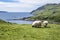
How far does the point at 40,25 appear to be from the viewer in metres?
38.7

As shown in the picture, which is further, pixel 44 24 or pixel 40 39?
pixel 44 24

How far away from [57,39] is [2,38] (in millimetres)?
7166

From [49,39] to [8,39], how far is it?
523cm

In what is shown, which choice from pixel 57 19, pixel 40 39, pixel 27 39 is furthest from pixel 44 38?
pixel 57 19

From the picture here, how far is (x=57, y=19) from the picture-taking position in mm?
198000

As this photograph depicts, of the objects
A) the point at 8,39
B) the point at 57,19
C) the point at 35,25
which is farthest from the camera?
the point at 57,19

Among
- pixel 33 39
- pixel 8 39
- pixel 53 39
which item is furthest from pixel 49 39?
pixel 8 39

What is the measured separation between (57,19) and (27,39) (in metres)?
178

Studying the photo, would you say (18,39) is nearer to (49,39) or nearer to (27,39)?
(27,39)

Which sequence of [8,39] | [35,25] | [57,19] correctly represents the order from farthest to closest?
[57,19], [35,25], [8,39]

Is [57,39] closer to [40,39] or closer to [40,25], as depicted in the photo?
[40,39]

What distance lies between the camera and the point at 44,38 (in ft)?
78.6

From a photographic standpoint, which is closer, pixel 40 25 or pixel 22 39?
pixel 22 39

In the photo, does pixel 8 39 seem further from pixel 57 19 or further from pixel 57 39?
pixel 57 19
